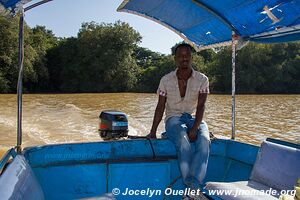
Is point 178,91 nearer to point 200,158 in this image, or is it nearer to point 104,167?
point 200,158

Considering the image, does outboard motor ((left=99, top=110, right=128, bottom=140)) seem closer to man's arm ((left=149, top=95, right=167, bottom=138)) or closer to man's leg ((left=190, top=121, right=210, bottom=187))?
man's arm ((left=149, top=95, right=167, bottom=138))

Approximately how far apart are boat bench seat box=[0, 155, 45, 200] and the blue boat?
0.01 m

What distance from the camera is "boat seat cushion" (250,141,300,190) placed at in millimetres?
2623

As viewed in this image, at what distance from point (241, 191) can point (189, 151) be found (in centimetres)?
56

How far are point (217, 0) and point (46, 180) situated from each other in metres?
2.14

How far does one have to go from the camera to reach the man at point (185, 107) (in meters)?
2.88

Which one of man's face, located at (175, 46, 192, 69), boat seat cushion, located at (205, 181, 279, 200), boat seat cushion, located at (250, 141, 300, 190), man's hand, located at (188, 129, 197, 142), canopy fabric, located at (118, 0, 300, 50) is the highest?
canopy fabric, located at (118, 0, 300, 50)

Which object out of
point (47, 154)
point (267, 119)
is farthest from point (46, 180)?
point (267, 119)

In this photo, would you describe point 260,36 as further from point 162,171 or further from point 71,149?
point 71,149

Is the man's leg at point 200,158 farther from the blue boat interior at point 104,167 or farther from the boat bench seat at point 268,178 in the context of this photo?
the blue boat interior at point 104,167

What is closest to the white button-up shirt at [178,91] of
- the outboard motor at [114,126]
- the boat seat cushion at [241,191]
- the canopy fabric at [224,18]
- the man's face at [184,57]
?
the man's face at [184,57]

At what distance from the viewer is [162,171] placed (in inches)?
115

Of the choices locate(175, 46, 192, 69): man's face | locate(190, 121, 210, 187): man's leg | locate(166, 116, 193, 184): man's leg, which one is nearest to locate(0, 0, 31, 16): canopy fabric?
locate(175, 46, 192, 69): man's face

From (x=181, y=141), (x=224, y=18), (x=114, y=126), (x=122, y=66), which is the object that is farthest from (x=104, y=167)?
(x=122, y=66)
